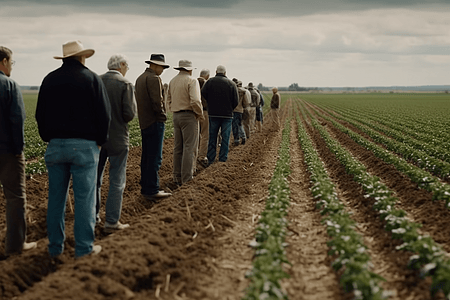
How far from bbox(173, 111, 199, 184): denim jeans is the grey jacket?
2.81 metres

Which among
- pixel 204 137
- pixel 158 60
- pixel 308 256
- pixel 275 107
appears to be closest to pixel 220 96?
pixel 204 137

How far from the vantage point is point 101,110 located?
4.86 meters

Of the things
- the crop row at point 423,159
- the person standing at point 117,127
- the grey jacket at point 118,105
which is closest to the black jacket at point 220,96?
the person standing at point 117,127

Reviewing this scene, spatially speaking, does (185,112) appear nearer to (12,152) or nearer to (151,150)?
(151,150)

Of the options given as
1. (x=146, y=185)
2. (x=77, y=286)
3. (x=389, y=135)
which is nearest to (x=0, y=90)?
(x=77, y=286)

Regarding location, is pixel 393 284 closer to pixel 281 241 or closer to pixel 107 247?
pixel 281 241

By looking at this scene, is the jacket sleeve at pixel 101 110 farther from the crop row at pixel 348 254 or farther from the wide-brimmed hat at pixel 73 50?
the crop row at pixel 348 254

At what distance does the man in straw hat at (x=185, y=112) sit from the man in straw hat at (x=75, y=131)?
366 cm

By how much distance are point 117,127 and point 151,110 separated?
5.05 feet

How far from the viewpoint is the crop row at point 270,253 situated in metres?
3.80

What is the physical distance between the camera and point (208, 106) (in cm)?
1115

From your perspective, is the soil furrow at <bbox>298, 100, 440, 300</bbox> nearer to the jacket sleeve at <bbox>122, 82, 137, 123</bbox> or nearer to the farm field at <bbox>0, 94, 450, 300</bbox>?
the farm field at <bbox>0, 94, 450, 300</bbox>

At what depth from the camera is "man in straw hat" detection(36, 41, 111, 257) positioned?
4.75m

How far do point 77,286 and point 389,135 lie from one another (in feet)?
60.9
